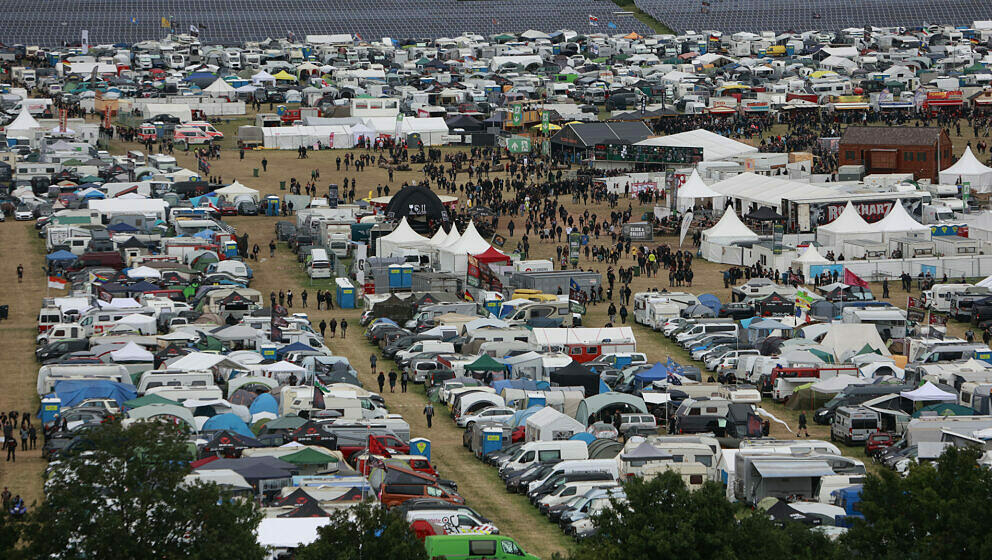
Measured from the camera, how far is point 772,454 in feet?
94.4

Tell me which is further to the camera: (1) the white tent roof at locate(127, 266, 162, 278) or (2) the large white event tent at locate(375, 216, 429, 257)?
(2) the large white event tent at locate(375, 216, 429, 257)

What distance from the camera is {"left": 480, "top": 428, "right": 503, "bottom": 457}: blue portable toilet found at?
31656 millimetres

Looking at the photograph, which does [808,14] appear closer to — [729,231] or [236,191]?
[236,191]

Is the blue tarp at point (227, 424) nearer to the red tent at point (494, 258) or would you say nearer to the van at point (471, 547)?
the van at point (471, 547)

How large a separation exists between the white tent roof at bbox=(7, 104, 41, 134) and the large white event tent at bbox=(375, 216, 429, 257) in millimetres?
30758

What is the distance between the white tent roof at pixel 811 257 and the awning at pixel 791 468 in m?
21.0

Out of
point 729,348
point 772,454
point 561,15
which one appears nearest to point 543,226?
point 729,348

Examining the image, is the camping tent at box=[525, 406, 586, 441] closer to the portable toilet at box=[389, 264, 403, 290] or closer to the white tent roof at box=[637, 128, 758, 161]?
the portable toilet at box=[389, 264, 403, 290]

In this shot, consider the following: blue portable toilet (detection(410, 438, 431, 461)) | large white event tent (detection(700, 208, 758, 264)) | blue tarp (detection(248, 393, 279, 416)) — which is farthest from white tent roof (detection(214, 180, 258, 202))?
blue portable toilet (detection(410, 438, 431, 461))

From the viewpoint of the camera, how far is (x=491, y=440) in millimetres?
31703

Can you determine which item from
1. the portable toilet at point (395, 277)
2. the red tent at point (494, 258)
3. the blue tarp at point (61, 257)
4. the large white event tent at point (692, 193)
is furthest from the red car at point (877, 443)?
the large white event tent at point (692, 193)

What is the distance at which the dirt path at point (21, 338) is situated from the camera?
3032 centimetres

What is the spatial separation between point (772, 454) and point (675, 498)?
818 cm

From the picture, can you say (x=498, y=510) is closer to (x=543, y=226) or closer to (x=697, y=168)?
(x=543, y=226)
